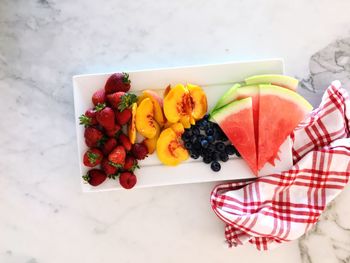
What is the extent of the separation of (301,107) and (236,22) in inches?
13.0

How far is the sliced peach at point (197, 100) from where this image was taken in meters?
1.27

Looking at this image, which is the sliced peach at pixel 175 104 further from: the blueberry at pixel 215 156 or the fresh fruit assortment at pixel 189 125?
the blueberry at pixel 215 156

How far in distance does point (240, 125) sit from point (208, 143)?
3.9 inches

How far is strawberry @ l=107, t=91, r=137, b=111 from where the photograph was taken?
4.04 ft

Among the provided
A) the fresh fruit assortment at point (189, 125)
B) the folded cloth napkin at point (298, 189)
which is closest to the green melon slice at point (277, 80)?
the fresh fruit assortment at point (189, 125)

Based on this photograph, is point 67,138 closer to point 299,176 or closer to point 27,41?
point 27,41

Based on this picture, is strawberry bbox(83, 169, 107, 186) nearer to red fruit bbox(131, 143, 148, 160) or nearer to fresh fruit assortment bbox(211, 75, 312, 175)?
red fruit bbox(131, 143, 148, 160)

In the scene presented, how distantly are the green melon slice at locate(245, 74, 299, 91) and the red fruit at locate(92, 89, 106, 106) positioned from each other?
1.29 ft

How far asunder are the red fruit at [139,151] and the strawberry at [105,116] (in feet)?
0.29

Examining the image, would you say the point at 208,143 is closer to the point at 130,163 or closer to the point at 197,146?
the point at 197,146

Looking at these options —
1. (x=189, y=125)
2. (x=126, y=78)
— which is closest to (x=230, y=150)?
(x=189, y=125)

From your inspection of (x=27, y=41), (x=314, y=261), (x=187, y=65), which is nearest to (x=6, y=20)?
(x=27, y=41)

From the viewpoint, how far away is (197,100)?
1.28 meters

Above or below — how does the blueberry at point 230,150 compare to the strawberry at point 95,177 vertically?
above
